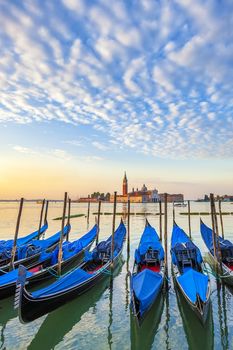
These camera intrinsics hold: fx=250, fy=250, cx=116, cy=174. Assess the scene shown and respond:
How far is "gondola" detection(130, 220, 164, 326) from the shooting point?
6.35 m

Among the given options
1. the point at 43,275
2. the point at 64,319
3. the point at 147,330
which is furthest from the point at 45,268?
the point at 147,330

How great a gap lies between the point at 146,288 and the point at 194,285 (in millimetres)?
1373

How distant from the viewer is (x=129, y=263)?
13.7 meters

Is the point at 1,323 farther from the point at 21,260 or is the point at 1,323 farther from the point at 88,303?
the point at 21,260

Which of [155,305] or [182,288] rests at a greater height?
[182,288]

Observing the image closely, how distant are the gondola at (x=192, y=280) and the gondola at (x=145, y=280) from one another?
0.69 meters

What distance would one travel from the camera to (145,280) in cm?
759

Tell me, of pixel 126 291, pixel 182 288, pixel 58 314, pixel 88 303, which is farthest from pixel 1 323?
pixel 182 288

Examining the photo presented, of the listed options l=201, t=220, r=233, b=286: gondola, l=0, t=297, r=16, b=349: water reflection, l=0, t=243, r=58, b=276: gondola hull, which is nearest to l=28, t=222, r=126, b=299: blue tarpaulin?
l=0, t=297, r=16, b=349: water reflection

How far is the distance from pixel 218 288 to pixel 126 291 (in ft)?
11.3

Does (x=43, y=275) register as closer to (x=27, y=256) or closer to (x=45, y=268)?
(x=45, y=268)

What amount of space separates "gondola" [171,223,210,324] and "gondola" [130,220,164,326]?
27.2 inches

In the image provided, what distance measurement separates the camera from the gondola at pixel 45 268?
8164 mm

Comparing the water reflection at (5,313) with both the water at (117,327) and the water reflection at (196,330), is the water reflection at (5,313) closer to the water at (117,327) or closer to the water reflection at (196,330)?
the water at (117,327)
